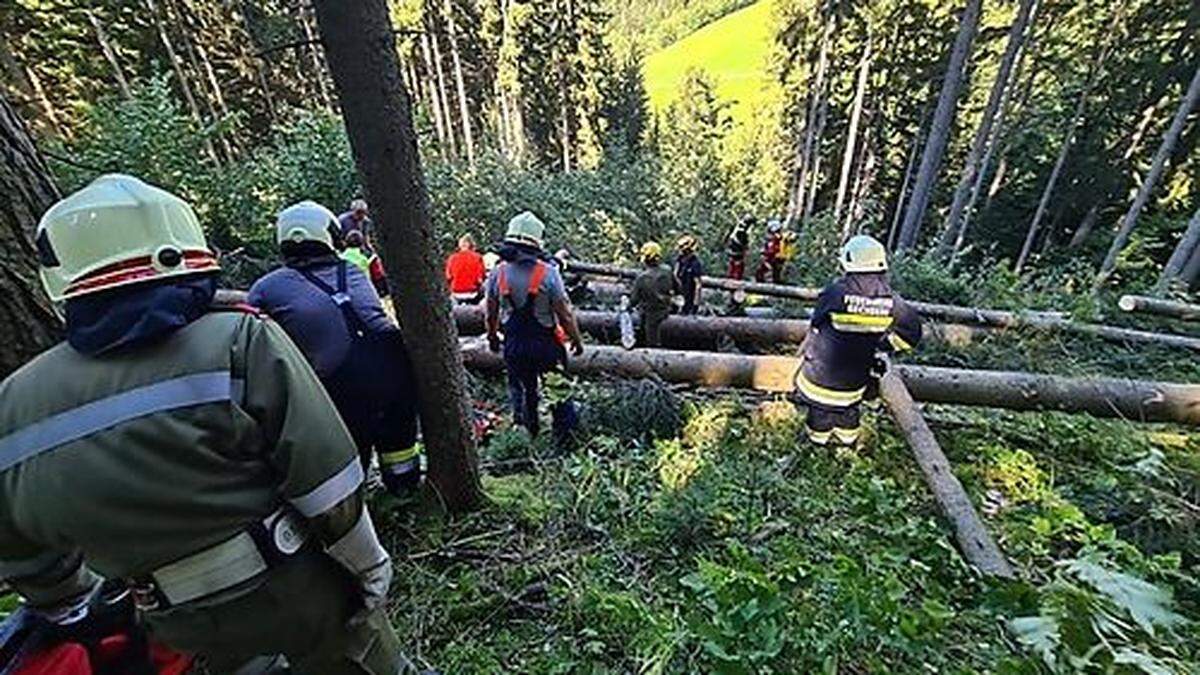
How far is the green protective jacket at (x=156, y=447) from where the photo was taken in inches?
59.6

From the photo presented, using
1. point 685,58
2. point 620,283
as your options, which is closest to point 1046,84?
point 620,283

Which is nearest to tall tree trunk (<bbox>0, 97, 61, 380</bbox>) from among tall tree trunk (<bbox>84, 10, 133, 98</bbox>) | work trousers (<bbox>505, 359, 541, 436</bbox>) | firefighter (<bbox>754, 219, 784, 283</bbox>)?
work trousers (<bbox>505, 359, 541, 436</bbox>)

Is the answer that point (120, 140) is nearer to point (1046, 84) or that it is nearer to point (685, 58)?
point (1046, 84)

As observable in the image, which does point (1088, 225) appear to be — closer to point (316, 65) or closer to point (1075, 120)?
point (1075, 120)

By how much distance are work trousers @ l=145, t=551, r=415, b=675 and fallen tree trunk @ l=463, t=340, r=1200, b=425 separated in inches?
196

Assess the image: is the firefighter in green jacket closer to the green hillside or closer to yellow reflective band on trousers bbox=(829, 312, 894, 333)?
yellow reflective band on trousers bbox=(829, 312, 894, 333)

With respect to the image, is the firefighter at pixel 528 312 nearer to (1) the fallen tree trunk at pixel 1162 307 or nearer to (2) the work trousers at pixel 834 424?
(2) the work trousers at pixel 834 424

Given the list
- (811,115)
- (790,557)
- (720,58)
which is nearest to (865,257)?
(790,557)

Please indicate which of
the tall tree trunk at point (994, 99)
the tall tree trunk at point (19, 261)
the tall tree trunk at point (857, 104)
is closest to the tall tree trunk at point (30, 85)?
the tall tree trunk at point (19, 261)

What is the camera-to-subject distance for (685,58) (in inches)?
2603

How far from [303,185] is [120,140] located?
3361 millimetres

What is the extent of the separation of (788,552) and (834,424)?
2.57 metres

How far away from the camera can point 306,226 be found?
118 inches

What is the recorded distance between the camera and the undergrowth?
201cm
